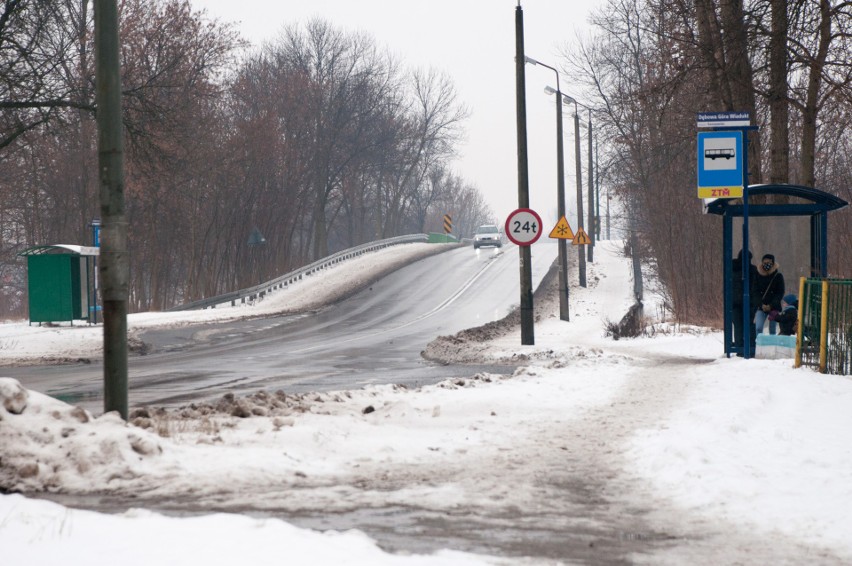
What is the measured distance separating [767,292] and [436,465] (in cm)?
1085

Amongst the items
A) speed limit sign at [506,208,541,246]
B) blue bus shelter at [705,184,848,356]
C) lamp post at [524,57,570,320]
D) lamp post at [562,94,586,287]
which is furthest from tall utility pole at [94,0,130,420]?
lamp post at [562,94,586,287]

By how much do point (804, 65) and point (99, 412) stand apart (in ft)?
55.5

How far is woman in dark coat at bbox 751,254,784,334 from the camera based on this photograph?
16.8 m

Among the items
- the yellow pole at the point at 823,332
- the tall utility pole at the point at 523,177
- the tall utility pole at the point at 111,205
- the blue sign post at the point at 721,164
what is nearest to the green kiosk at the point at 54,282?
the tall utility pole at the point at 523,177

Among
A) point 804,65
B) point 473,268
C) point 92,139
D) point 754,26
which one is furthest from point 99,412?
A: point 473,268

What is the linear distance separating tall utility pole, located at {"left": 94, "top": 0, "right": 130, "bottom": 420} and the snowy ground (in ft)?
2.12

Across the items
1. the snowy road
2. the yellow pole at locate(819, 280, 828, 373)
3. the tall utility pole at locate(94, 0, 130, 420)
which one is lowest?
the snowy road

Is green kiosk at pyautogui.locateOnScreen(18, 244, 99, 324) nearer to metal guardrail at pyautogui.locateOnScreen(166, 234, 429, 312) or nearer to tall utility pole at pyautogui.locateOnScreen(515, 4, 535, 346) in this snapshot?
metal guardrail at pyautogui.locateOnScreen(166, 234, 429, 312)

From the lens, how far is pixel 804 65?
21.1 metres

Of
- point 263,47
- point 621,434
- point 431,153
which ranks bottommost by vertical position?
point 621,434

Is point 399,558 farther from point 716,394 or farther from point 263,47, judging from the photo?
point 263,47

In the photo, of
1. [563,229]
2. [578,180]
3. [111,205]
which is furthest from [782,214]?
[578,180]

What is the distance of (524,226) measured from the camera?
2006 cm

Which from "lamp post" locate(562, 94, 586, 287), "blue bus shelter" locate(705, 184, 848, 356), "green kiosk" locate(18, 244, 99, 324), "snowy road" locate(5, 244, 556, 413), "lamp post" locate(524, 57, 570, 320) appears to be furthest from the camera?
"lamp post" locate(562, 94, 586, 287)
